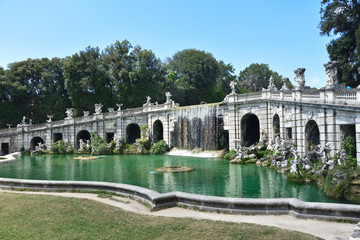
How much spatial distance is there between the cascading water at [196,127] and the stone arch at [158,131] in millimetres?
3045

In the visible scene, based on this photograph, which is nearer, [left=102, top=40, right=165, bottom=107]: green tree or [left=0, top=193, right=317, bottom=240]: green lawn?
[left=0, top=193, right=317, bottom=240]: green lawn

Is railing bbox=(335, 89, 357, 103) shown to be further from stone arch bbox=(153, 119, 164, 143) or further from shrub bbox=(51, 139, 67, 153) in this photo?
shrub bbox=(51, 139, 67, 153)

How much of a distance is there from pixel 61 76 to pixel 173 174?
39131 mm

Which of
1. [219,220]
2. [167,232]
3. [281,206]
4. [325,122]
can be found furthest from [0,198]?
[325,122]

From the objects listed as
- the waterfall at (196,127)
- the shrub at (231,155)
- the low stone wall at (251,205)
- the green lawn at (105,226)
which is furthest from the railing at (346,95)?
the waterfall at (196,127)

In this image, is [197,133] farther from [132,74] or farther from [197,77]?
[197,77]

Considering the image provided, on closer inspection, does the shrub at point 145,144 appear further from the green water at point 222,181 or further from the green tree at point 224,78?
the green tree at point 224,78

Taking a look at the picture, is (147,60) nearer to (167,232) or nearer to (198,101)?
(198,101)

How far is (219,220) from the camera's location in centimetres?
847

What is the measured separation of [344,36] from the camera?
3606 cm

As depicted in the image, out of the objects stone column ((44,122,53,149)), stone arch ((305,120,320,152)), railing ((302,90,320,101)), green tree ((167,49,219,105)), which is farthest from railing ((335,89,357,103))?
green tree ((167,49,219,105))

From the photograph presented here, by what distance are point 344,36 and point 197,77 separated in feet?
90.5

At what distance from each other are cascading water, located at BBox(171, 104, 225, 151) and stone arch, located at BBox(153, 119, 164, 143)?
9.99ft

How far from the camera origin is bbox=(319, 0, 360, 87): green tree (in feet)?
115
